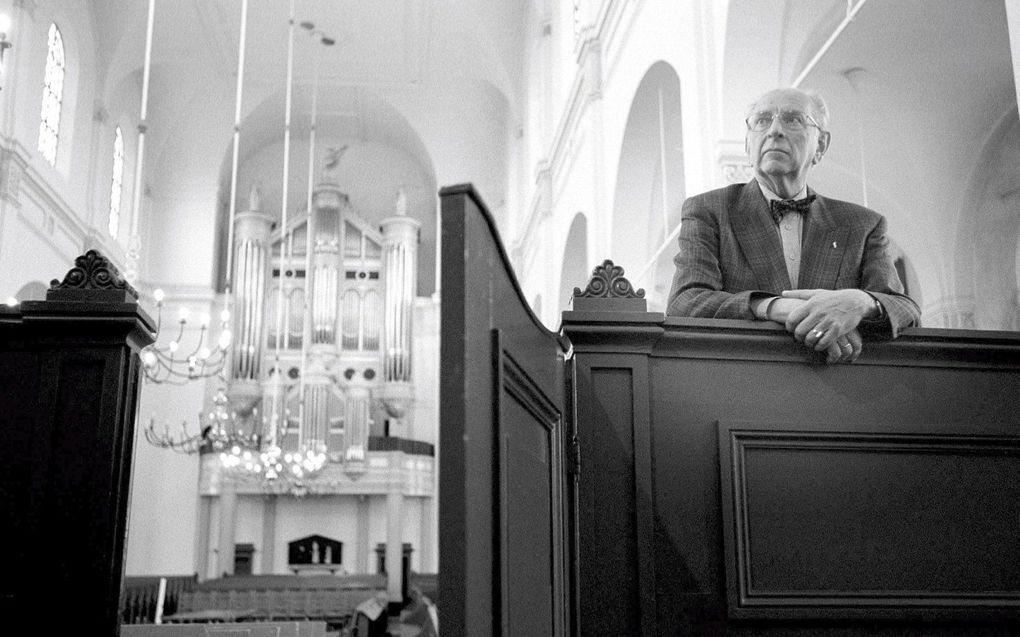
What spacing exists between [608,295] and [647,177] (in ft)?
25.9

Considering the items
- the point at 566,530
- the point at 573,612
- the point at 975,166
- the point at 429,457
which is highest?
the point at 975,166

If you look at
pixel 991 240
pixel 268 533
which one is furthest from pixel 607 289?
pixel 268 533

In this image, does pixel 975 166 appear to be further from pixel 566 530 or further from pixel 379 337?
pixel 379 337

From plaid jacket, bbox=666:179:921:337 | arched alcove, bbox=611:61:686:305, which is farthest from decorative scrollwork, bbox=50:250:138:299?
arched alcove, bbox=611:61:686:305

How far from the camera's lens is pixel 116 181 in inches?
648

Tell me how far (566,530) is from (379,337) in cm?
1831

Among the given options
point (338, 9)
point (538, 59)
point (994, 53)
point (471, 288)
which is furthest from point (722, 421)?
point (338, 9)

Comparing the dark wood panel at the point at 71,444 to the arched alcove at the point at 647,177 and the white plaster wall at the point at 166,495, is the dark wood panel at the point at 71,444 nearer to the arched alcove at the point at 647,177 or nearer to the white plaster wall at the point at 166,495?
the arched alcove at the point at 647,177

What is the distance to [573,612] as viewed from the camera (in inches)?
71.6

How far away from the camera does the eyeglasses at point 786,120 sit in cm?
238

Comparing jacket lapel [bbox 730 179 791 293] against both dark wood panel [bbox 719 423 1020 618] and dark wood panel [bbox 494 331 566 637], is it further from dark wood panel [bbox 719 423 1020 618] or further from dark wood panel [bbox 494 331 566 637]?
dark wood panel [bbox 494 331 566 637]

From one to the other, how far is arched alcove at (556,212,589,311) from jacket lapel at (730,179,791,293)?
10052 mm

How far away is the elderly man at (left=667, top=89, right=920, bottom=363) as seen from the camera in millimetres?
2289

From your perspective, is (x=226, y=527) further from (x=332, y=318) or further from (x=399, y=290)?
(x=399, y=290)
